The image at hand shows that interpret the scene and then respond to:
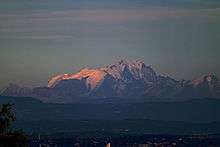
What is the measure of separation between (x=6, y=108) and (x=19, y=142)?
8.77ft

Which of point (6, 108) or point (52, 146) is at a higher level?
point (52, 146)

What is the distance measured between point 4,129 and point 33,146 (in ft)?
434

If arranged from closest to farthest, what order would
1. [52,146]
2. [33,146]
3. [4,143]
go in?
[4,143] → [33,146] → [52,146]

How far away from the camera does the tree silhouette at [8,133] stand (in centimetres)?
4503

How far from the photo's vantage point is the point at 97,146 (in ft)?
649

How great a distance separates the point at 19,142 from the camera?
4569 cm

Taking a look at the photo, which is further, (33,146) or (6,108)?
(33,146)

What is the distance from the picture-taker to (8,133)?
4650cm

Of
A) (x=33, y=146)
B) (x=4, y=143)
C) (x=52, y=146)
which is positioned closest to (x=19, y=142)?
(x=4, y=143)

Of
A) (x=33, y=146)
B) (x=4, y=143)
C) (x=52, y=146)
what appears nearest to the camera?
(x=4, y=143)

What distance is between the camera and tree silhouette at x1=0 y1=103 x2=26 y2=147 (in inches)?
1773

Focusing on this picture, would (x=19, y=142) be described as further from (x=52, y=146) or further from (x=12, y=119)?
(x=52, y=146)

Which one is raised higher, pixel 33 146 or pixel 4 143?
pixel 33 146

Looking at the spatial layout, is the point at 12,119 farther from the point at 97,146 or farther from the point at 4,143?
the point at 97,146
